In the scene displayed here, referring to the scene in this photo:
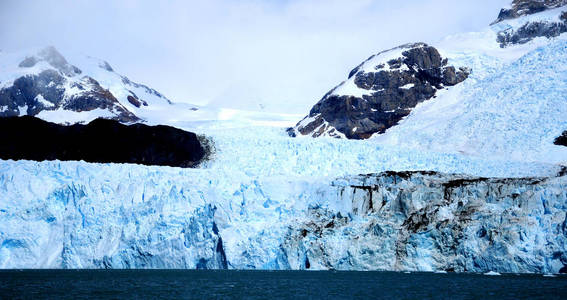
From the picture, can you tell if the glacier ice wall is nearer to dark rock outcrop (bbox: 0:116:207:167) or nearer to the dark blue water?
the dark blue water

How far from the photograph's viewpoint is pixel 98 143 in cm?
5831

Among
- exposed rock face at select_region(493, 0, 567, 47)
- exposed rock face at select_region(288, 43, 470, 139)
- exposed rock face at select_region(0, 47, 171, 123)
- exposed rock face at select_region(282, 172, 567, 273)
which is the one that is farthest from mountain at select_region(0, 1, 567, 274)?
exposed rock face at select_region(0, 47, 171, 123)

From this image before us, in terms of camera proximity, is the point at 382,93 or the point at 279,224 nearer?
the point at 279,224

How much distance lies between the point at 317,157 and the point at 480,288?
22571mm

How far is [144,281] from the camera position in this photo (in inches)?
1359

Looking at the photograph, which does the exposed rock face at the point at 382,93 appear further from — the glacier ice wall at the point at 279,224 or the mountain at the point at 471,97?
the glacier ice wall at the point at 279,224

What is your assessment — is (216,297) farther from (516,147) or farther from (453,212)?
(516,147)

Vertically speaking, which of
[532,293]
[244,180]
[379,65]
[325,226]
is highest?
[379,65]

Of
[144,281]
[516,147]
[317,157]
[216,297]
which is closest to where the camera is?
[216,297]

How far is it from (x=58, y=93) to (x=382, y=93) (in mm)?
75588

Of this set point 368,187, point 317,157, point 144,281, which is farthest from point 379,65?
point 144,281

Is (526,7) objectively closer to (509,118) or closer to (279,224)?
(509,118)

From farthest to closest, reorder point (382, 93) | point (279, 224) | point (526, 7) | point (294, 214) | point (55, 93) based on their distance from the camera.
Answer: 1. point (55, 93)
2. point (526, 7)
3. point (382, 93)
4. point (294, 214)
5. point (279, 224)

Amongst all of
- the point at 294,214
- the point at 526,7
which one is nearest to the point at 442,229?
the point at 294,214
